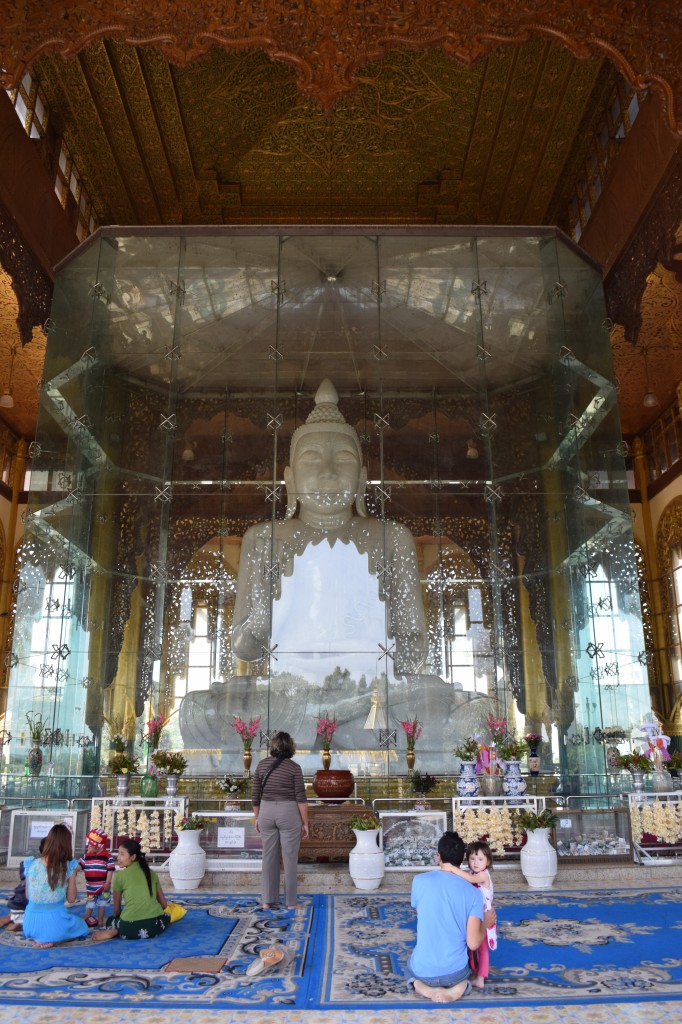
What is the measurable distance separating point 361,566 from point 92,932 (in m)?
4.02

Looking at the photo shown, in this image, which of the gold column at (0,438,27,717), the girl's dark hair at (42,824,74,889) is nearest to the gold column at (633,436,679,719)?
the gold column at (0,438,27,717)

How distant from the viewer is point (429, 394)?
7.58 m

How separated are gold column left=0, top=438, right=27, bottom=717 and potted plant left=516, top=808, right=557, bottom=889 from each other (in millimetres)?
7873

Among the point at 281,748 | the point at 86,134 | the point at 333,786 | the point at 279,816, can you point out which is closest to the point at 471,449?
the point at 333,786

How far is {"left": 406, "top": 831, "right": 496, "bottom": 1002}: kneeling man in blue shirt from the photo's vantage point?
277 cm

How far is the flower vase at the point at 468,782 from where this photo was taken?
5.33 m

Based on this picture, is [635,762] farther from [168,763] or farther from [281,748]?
[168,763]

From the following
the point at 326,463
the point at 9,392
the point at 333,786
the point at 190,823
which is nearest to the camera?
the point at 190,823

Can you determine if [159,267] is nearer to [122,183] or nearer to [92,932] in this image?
[122,183]

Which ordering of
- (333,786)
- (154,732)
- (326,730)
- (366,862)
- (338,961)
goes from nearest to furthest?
(338,961)
(366,862)
(333,786)
(326,730)
(154,732)

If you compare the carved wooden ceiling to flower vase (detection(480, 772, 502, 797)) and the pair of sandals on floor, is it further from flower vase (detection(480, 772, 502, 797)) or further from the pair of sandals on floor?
the pair of sandals on floor

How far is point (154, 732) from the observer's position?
6.48 m

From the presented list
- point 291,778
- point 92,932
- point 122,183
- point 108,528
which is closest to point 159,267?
point 122,183

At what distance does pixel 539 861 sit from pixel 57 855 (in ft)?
8.55
